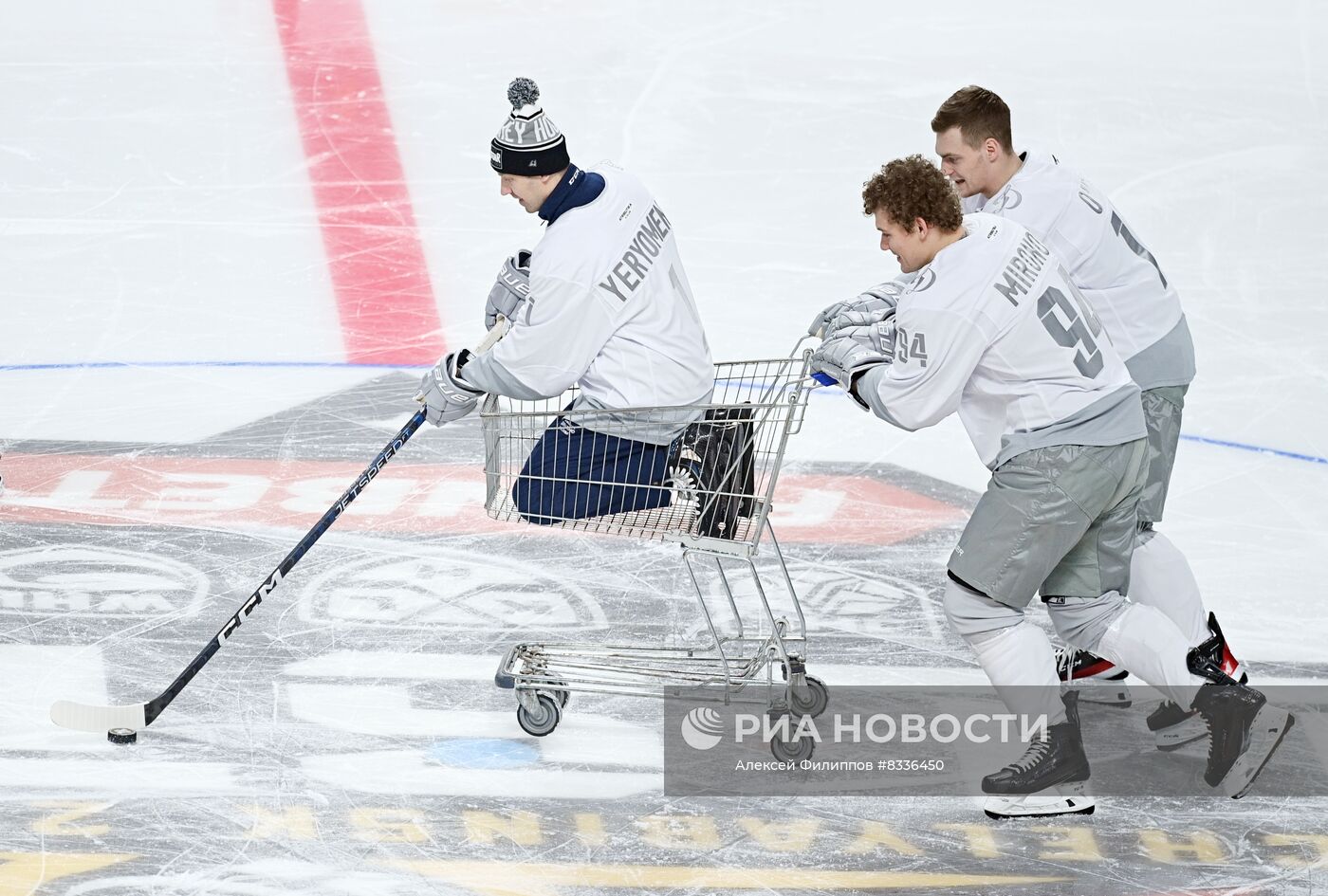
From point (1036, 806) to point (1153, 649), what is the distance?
0.45 meters

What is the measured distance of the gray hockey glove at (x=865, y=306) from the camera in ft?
12.1

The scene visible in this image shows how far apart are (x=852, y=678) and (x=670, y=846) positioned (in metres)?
1.08

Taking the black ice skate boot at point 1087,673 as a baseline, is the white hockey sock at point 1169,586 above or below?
above

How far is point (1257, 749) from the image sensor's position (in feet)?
11.9

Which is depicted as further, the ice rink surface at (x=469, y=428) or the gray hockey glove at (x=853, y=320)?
the gray hockey glove at (x=853, y=320)

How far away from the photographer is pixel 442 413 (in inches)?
146

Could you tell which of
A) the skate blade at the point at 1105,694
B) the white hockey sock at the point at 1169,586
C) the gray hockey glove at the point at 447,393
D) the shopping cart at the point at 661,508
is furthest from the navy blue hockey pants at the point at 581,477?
the skate blade at the point at 1105,694

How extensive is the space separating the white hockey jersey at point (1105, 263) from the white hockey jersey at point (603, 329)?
96 centimetres

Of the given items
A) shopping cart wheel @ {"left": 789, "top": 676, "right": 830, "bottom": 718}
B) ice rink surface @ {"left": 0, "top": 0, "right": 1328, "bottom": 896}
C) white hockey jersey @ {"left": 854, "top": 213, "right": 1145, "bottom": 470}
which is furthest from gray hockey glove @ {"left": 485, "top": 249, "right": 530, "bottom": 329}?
shopping cart wheel @ {"left": 789, "top": 676, "right": 830, "bottom": 718}

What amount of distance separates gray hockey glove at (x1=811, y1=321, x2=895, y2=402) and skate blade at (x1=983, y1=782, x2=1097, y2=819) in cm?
97

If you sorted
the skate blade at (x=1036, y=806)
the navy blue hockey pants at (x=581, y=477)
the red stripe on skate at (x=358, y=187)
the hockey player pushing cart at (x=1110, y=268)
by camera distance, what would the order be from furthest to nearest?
the red stripe on skate at (x=358, y=187)
the hockey player pushing cart at (x=1110, y=268)
the navy blue hockey pants at (x=581, y=477)
the skate blade at (x=1036, y=806)

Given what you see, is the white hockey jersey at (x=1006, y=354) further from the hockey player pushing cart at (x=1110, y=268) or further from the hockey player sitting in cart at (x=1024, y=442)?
the hockey player pushing cart at (x=1110, y=268)

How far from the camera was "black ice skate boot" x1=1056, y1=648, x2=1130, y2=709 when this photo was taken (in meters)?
4.23

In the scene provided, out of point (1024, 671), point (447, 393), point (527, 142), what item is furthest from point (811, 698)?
point (527, 142)
